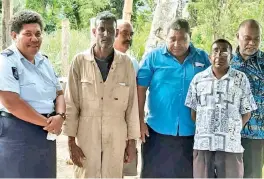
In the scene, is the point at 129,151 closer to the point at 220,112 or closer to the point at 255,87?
the point at 220,112

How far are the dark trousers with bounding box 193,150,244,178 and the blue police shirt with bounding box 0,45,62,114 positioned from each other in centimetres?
102

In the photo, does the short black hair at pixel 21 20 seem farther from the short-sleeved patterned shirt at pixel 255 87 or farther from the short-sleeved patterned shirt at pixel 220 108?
the short-sleeved patterned shirt at pixel 255 87

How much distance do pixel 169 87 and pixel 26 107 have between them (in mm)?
→ 973

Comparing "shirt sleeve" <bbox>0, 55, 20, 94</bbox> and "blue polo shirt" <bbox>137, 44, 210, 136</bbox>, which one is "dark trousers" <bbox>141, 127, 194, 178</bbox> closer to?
"blue polo shirt" <bbox>137, 44, 210, 136</bbox>

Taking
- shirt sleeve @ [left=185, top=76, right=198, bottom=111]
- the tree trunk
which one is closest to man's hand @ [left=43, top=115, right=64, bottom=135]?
shirt sleeve @ [left=185, top=76, right=198, bottom=111]

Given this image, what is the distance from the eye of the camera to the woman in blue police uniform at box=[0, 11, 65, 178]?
2.26 metres

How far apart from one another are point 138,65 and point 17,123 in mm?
1019

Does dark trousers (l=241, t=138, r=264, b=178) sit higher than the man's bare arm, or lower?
lower

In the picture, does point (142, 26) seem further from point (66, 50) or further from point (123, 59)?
point (123, 59)

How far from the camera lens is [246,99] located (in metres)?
2.65

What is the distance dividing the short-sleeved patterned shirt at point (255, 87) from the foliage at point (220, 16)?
6165 millimetres

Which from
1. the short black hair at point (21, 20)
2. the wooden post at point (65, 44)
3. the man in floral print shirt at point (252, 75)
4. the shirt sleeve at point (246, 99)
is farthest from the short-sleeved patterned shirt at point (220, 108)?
the wooden post at point (65, 44)

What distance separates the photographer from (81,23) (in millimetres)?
13484

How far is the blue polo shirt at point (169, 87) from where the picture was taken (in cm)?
275
